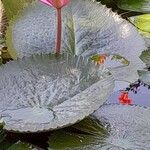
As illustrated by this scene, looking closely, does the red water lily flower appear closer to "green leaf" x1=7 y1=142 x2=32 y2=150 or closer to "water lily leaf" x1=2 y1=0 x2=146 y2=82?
"water lily leaf" x1=2 y1=0 x2=146 y2=82

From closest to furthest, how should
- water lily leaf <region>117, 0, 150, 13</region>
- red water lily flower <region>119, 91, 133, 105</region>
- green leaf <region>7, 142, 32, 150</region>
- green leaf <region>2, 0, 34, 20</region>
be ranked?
green leaf <region>7, 142, 32, 150</region> < red water lily flower <region>119, 91, 133, 105</region> < green leaf <region>2, 0, 34, 20</region> < water lily leaf <region>117, 0, 150, 13</region>

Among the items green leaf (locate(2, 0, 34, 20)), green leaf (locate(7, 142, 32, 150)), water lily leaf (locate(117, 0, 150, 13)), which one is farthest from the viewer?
water lily leaf (locate(117, 0, 150, 13))

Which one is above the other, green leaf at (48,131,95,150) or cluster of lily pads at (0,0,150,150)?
cluster of lily pads at (0,0,150,150)

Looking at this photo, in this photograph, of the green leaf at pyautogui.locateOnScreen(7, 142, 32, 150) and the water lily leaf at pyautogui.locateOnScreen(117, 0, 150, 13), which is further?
the water lily leaf at pyautogui.locateOnScreen(117, 0, 150, 13)

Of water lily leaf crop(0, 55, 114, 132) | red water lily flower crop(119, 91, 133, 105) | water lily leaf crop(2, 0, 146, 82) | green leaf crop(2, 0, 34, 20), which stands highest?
green leaf crop(2, 0, 34, 20)

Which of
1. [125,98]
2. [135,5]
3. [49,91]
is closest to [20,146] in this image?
[49,91]

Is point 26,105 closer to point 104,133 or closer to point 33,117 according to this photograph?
point 33,117

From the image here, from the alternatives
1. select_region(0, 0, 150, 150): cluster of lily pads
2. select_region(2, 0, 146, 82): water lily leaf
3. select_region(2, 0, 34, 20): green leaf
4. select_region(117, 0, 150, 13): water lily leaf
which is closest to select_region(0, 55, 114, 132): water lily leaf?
select_region(0, 0, 150, 150): cluster of lily pads

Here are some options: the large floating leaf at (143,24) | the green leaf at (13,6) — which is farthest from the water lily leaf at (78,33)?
the large floating leaf at (143,24)

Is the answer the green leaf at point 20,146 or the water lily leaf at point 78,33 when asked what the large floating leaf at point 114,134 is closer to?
the green leaf at point 20,146
